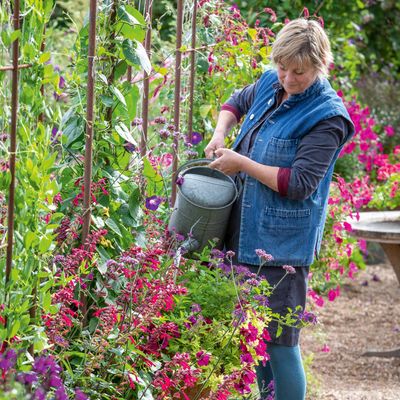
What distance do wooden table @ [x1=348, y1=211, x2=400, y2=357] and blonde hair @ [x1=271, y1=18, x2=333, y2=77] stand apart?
1751mm

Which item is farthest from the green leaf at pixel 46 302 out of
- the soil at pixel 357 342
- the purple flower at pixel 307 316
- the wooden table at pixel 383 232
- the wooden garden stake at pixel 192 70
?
the wooden table at pixel 383 232

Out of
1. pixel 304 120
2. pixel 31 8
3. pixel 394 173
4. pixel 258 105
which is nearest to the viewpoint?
pixel 31 8

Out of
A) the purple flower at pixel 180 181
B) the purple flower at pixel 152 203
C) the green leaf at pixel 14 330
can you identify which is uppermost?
the purple flower at pixel 180 181

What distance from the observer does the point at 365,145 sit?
6445mm

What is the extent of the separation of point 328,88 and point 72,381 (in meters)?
1.28

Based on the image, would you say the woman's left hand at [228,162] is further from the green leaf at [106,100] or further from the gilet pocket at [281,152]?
the green leaf at [106,100]

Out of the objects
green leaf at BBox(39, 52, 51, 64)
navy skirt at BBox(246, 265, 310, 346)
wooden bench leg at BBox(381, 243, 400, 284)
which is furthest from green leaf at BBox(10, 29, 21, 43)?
wooden bench leg at BBox(381, 243, 400, 284)

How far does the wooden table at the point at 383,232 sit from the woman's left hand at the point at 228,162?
70.3 inches

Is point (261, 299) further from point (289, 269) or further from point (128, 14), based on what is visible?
point (128, 14)

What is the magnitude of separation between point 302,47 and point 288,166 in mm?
376

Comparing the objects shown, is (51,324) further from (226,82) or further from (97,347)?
(226,82)

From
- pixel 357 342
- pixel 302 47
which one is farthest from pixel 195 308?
pixel 357 342

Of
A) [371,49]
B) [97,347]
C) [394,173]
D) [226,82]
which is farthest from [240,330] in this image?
[371,49]

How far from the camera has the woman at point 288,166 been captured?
2.89 meters
